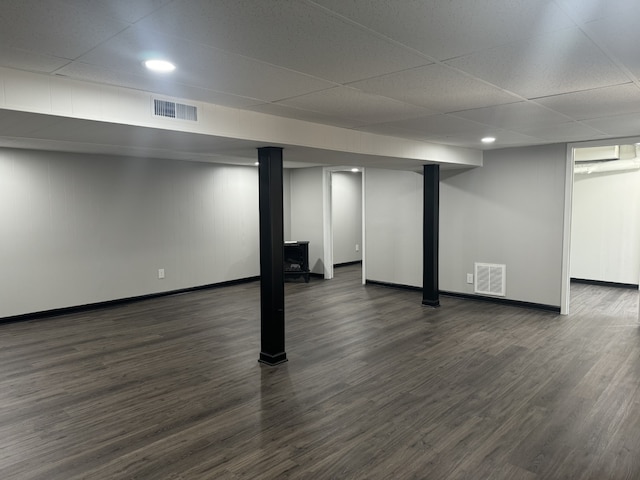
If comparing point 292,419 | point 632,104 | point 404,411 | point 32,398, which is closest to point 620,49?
point 632,104

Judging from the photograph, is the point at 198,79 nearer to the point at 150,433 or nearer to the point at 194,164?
the point at 150,433

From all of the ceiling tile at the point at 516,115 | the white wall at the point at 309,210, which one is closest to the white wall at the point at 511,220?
the ceiling tile at the point at 516,115

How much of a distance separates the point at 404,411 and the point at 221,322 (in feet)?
9.99

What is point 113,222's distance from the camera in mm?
6406

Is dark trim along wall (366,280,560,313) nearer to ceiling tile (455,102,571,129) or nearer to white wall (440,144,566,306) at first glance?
white wall (440,144,566,306)

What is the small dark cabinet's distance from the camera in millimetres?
8336

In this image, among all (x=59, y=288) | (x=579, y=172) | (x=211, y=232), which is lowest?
(x=59, y=288)

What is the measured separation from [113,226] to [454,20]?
19.3 ft

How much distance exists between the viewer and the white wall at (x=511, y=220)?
5.84 m

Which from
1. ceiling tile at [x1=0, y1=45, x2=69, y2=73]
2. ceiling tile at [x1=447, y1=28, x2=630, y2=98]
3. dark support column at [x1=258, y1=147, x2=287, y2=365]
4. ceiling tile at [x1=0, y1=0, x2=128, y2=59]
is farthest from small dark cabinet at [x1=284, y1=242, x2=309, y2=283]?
ceiling tile at [x1=0, y1=0, x2=128, y2=59]

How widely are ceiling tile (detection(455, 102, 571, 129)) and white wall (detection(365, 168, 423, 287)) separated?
9.74 feet

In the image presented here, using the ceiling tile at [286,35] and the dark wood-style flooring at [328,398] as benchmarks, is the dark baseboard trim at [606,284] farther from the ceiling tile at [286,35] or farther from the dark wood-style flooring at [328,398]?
the ceiling tile at [286,35]

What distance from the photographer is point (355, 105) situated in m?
3.28

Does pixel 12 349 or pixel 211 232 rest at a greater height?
pixel 211 232
